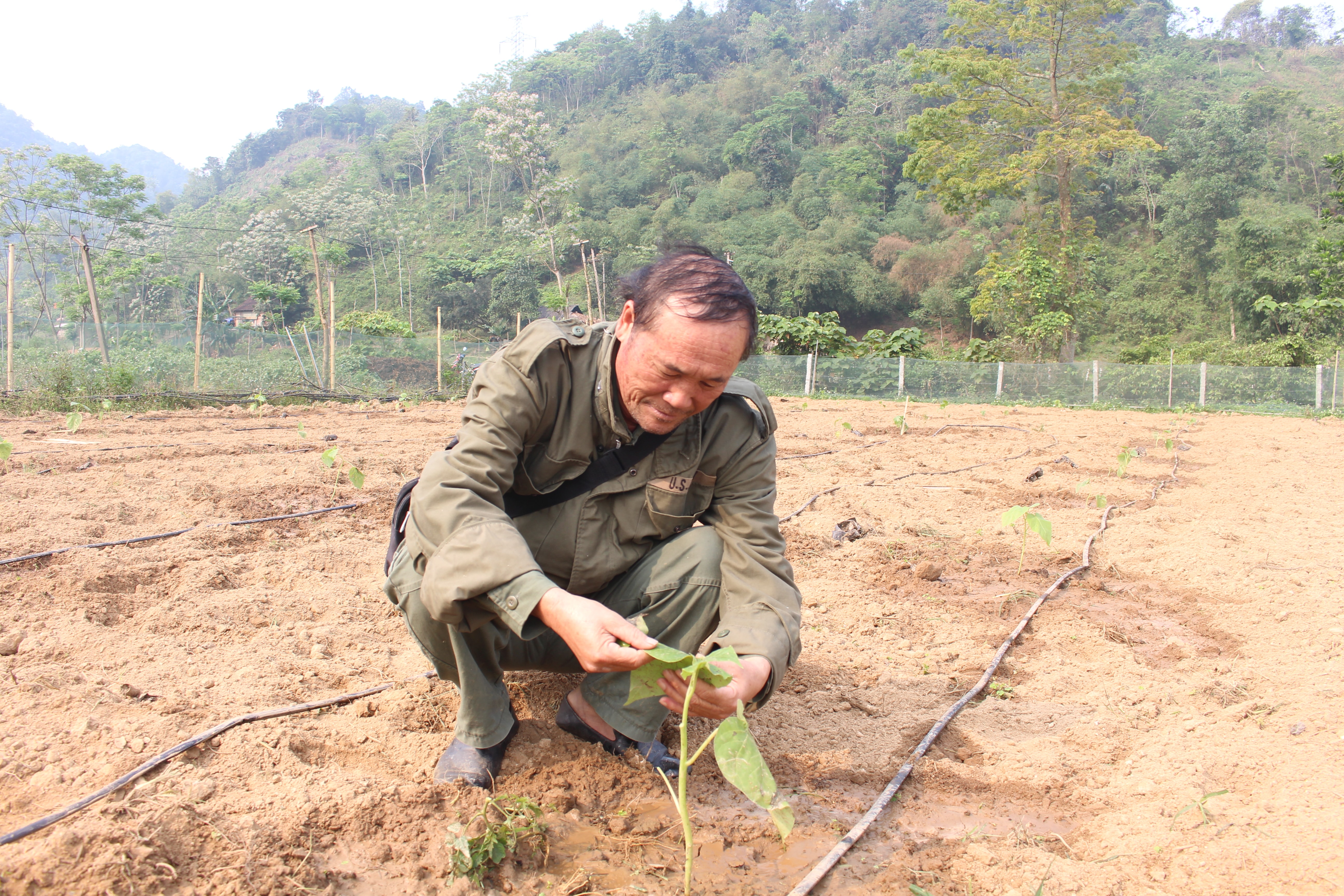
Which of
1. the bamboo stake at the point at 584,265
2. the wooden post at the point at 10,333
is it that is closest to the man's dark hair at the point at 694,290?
the wooden post at the point at 10,333

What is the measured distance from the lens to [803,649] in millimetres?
2619

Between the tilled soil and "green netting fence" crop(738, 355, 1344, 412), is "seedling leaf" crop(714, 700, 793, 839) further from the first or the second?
"green netting fence" crop(738, 355, 1344, 412)

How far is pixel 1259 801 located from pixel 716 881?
3.66 feet

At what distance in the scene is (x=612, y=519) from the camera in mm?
1806

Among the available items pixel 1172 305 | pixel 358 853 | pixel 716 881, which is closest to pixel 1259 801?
pixel 716 881

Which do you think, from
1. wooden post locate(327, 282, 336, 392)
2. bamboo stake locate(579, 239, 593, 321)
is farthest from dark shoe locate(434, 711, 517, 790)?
bamboo stake locate(579, 239, 593, 321)

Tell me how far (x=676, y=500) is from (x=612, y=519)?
0.15 metres

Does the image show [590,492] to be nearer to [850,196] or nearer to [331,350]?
[331,350]

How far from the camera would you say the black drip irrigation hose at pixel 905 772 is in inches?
58.1

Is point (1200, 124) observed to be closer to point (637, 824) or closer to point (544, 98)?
point (637, 824)

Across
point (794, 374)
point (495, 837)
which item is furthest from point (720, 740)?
point (794, 374)

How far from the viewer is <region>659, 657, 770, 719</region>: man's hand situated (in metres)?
1.39

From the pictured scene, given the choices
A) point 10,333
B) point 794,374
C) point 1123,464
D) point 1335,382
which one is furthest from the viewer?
point 794,374

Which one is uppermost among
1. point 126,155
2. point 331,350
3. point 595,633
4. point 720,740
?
point 126,155
